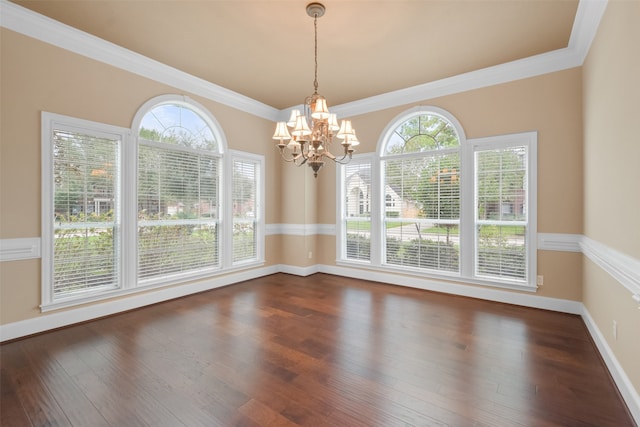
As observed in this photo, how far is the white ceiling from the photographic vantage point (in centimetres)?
274

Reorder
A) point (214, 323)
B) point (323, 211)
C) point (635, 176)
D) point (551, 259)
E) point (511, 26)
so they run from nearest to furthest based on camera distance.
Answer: point (635, 176) → point (511, 26) → point (214, 323) → point (551, 259) → point (323, 211)

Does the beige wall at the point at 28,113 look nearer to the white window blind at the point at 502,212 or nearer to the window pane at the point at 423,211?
the window pane at the point at 423,211

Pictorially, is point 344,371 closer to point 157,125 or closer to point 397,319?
point 397,319

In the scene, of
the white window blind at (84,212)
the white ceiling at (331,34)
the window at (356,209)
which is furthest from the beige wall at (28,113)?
the window at (356,209)

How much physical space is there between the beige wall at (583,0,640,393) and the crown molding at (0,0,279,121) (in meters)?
4.50

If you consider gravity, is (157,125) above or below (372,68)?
below

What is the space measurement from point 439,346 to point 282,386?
1.50m

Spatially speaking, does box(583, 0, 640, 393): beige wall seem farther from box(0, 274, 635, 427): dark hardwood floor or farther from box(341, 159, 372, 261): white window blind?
box(341, 159, 372, 261): white window blind

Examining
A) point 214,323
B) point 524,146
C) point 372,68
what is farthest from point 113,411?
point 524,146

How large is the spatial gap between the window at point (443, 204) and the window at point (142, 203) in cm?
210

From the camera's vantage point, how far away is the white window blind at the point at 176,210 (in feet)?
12.6

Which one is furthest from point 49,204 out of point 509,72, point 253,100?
point 509,72

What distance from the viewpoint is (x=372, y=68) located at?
393 cm

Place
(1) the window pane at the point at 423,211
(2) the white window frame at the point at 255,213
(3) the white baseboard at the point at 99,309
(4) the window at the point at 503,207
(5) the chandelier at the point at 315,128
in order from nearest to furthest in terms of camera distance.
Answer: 1. (5) the chandelier at the point at 315,128
2. (3) the white baseboard at the point at 99,309
3. (4) the window at the point at 503,207
4. (1) the window pane at the point at 423,211
5. (2) the white window frame at the point at 255,213
